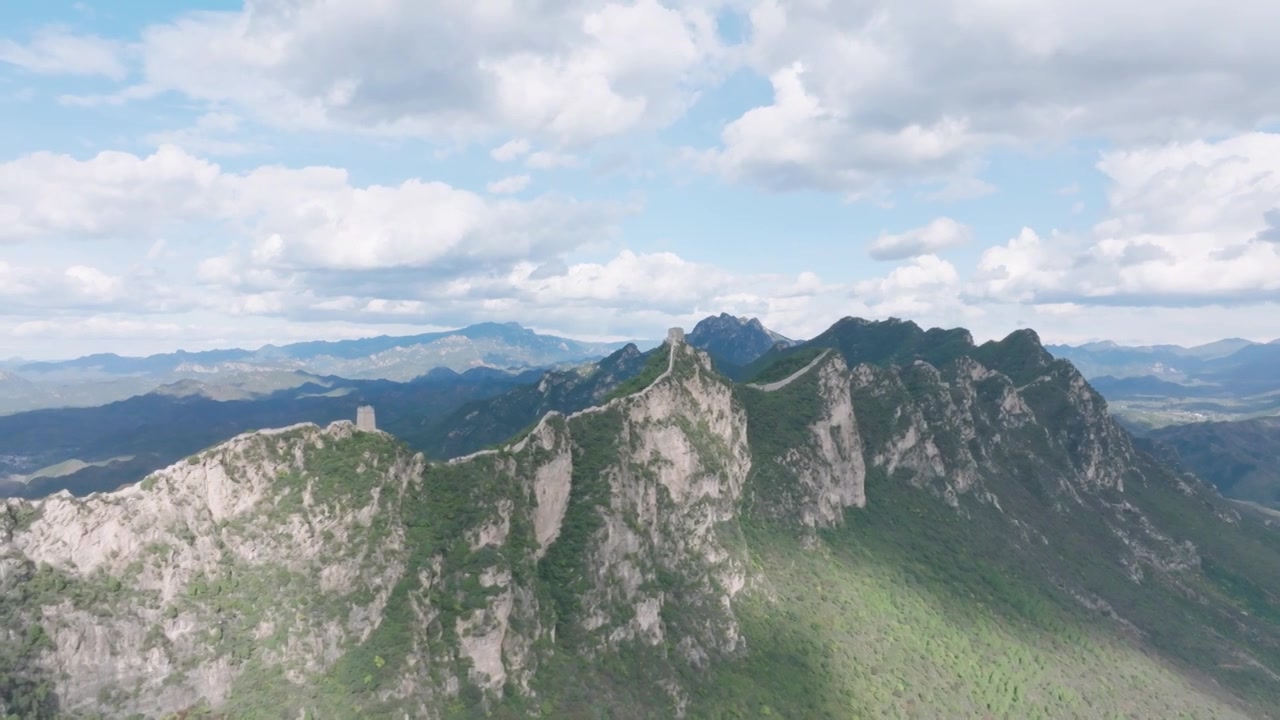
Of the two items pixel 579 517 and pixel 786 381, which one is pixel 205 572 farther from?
pixel 786 381

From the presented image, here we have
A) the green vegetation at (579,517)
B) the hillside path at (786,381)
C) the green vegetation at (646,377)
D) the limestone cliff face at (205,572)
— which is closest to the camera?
the limestone cliff face at (205,572)

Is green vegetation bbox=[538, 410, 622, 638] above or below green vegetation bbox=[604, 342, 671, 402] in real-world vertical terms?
below

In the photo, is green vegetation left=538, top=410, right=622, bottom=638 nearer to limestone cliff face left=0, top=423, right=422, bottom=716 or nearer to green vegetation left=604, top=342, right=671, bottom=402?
green vegetation left=604, top=342, right=671, bottom=402

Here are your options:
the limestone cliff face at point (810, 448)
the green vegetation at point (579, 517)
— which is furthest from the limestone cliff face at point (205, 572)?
the limestone cliff face at point (810, 448)

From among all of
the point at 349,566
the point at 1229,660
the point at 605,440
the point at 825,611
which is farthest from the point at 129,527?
the point at 1229,660

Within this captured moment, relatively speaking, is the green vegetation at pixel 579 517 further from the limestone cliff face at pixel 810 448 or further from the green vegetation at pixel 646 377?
the limestone cliff face at pixel 810 448

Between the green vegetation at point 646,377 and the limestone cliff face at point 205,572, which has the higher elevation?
the green vegetation at point 646,377

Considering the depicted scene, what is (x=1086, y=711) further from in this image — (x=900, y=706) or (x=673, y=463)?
(x=673, y=463)

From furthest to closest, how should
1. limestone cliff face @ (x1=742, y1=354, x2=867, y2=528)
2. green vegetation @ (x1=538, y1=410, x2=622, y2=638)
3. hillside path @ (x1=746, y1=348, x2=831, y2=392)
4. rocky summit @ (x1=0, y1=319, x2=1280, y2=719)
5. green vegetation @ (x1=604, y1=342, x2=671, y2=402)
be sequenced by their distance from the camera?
1. hillside path @ (x1=746, y1=348, x2=831, y2=392)
2. limestone cliff face @ (x1=742, y1=354, x2=867, y2=528)
3. green vegetation @ (x1=604, y1=342, x2=671, y2=402)
4. green vegetation @ (x1=538, y1=410, x2=622, y2=638)
5. rocky summit @ (x1=0, y1=319, x2=1280, y2=719)

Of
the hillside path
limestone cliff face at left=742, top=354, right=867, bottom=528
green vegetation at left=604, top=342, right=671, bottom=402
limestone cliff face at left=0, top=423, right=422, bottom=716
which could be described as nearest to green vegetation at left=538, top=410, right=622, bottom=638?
green vegetation at left=604, top=342, right=671, bottom=402
